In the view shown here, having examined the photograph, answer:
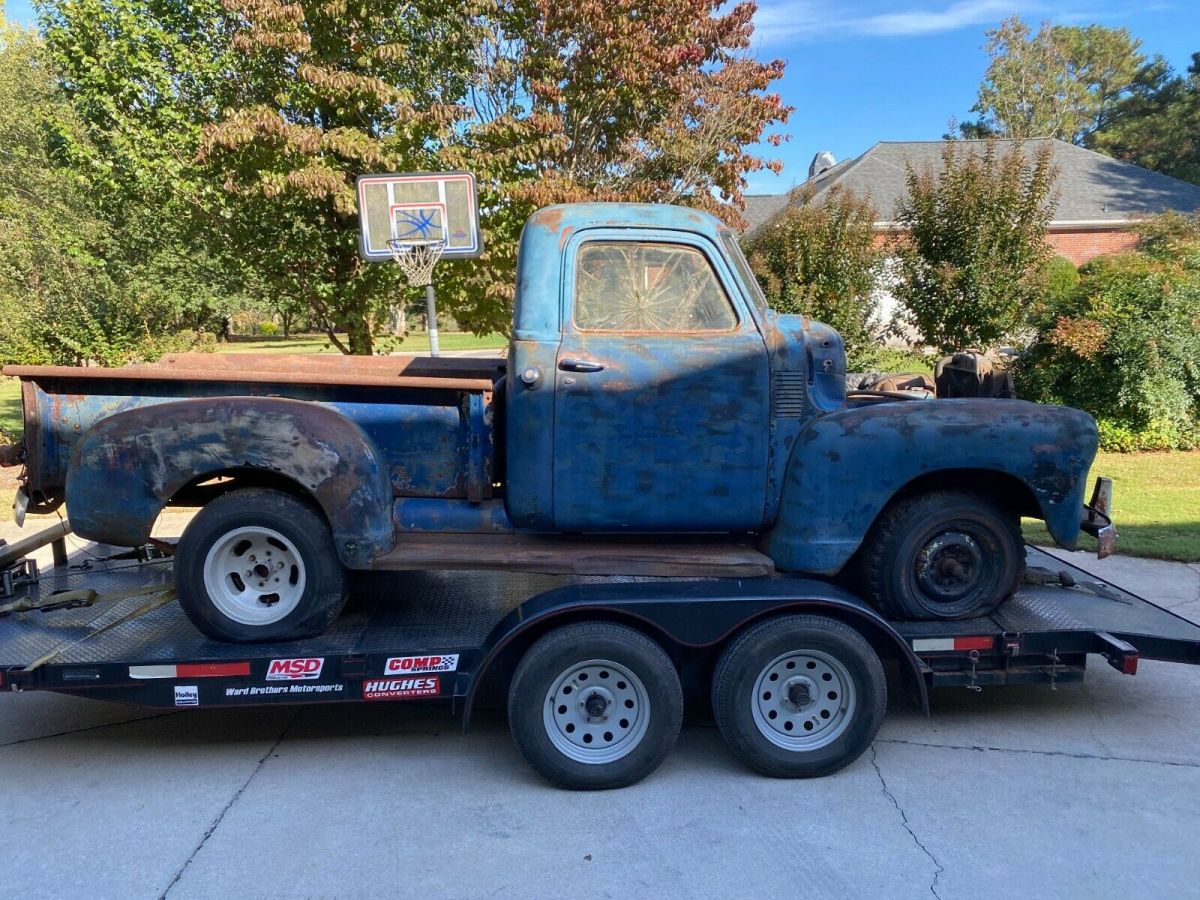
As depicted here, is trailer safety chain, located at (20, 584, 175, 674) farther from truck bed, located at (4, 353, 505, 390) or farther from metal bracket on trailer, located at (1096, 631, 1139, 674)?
metal bracket on trailer, located at (1096, 631, 1139, 674)

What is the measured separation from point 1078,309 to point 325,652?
454 inches

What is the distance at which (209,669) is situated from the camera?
12.3ft

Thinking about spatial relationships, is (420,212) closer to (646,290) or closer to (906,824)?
(646,290)

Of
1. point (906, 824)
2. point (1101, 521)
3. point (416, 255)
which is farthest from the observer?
point (416, 255)


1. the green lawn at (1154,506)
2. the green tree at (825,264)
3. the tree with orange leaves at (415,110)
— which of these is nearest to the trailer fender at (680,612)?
the green lawn at (1154,506)

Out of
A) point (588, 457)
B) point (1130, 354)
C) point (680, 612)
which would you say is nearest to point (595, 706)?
point (680, 612)

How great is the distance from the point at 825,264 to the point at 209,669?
11.4 m

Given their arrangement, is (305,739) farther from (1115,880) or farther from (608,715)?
(1115,880)

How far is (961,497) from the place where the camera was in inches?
161

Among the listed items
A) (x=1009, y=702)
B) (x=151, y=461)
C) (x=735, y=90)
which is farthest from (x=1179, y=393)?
(x=151, y=461)

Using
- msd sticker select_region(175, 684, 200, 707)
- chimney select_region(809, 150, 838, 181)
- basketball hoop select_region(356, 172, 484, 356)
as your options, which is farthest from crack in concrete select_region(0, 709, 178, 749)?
chimney select_region(809, 150, 838, 181)

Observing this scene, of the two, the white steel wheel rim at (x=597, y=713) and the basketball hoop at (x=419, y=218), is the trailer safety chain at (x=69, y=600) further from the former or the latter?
the basketball hoop at (x=419, y=218)

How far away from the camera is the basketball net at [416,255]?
8.02 m

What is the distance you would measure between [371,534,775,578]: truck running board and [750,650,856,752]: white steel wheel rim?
0.44 m
